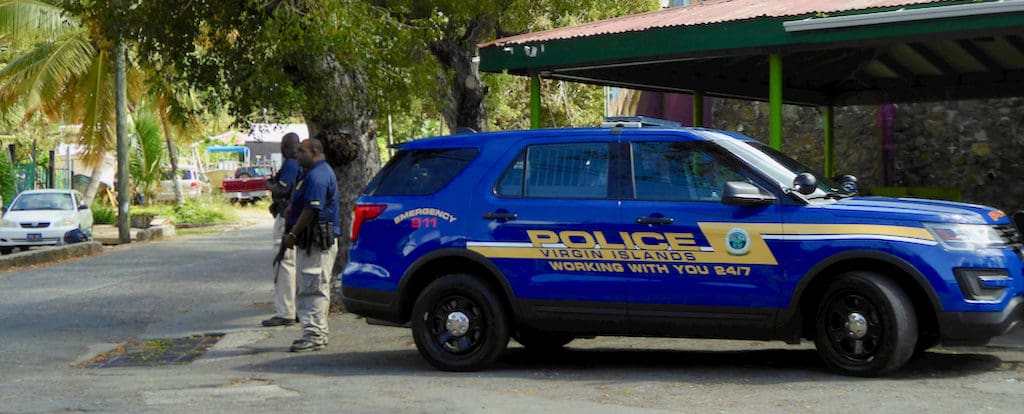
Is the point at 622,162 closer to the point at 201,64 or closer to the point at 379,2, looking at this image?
the point at 201,64

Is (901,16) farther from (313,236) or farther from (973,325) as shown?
(313,236)

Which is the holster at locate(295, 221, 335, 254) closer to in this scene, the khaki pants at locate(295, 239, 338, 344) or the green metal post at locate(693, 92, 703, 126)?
the khaki pants at locate(295, 239, 338, 344)

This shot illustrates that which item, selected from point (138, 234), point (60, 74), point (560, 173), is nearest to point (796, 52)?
point (560, 173)

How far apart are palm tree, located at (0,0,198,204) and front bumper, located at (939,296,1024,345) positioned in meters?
23.7

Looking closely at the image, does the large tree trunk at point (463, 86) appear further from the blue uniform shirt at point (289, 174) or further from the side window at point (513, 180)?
the side window at point (513, 180)

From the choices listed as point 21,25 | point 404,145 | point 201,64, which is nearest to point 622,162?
point 404,145

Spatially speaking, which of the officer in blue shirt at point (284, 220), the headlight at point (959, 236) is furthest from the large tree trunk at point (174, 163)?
the headlight at point (959, 236)

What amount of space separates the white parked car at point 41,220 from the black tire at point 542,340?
1988 centimetres

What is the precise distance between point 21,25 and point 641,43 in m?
21.0

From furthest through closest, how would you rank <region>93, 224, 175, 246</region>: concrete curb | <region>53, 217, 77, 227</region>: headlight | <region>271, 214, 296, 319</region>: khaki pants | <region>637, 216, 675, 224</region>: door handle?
<region>93, 224, 175, 246</region>: concrete curb, <region>53, 217, 77, 227</region>: headlight, <region>271, 214, 296, 319</region>: khaki pants, <region>637, 216, 675, 224</region>: door handle

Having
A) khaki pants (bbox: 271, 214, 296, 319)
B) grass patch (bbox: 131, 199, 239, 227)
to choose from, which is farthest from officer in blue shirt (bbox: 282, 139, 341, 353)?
grass patch (bbox: 131, 199, 239, 227)

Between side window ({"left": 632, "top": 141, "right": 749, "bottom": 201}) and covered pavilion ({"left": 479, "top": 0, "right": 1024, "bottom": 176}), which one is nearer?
side window ({"left": 632, "top": 141, "right": 749, "bottom": 201})

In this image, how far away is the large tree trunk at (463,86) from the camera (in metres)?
20.0

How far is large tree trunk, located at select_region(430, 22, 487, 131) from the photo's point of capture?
20016mm
